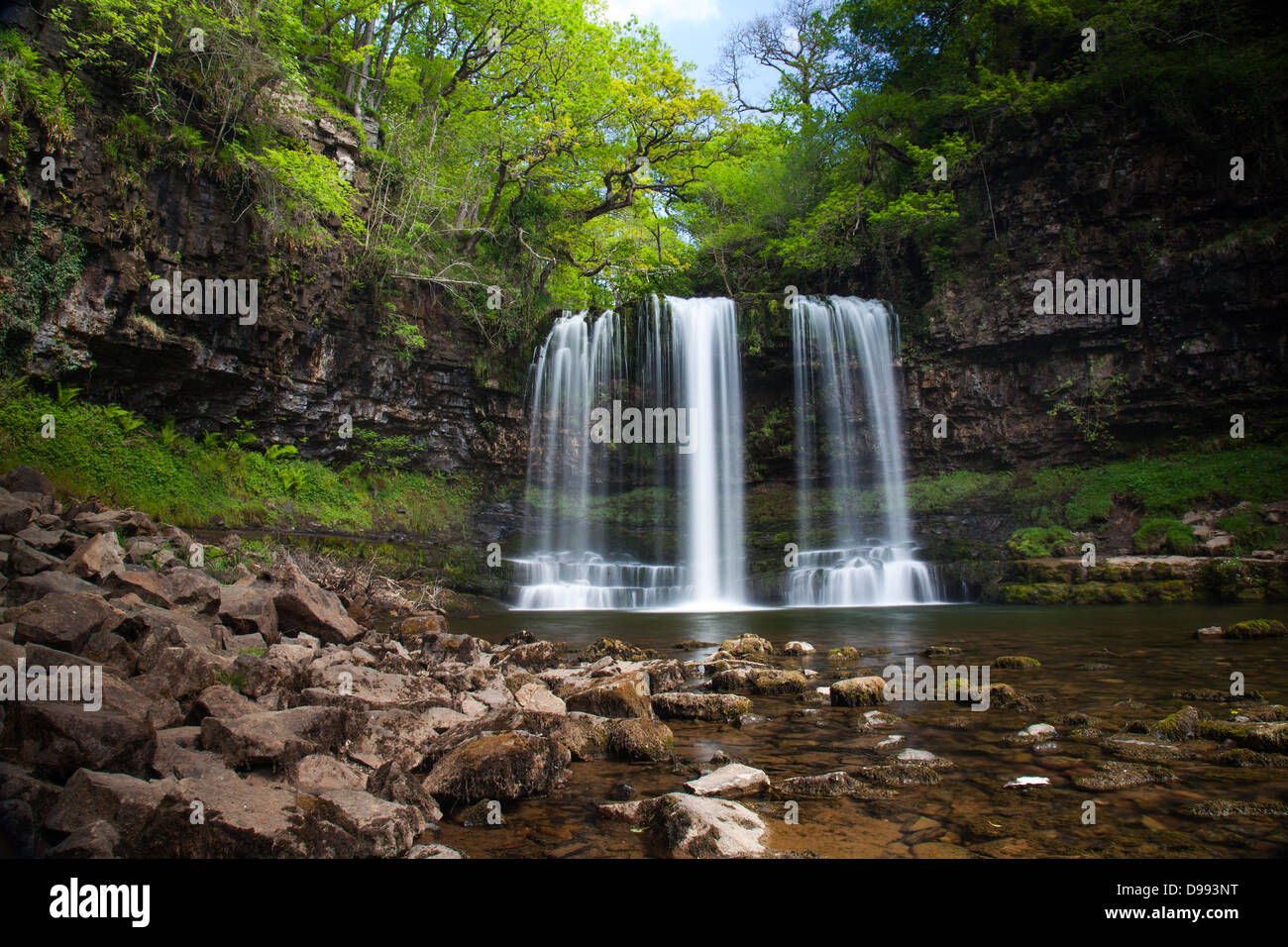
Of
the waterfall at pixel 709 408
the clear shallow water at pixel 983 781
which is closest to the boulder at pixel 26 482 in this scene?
the clear shallow water at pixel 983 781

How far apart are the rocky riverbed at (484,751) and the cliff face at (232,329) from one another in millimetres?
10277

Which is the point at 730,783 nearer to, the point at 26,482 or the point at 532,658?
the point at 532,658

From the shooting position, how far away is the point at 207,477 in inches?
625

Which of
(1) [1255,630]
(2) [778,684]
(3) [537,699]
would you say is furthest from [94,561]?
(1) [1255,630]

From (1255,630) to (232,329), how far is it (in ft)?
67.7

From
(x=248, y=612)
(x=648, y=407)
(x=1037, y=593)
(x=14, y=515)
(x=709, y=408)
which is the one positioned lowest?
(x=1037, y=593)

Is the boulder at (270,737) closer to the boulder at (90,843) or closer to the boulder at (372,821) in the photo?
the boulder at (372,821)

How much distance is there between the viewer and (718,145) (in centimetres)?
2288

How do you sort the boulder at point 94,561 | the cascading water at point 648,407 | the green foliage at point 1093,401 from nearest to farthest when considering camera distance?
the boulder at point 94,561 → the green foliage at point 1093,401 → the cascading water at point 648,407

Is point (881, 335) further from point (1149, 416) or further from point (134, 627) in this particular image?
point (134, 627)

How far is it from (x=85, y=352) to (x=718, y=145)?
63.3 feet

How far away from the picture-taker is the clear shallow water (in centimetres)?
281

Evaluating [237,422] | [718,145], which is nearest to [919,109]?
[718,145]

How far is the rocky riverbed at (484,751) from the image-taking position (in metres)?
2.66
